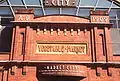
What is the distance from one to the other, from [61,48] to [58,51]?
37 centimetres

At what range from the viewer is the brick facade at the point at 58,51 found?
65.5ft

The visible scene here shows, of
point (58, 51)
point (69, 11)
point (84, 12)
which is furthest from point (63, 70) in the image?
point (84, 12)

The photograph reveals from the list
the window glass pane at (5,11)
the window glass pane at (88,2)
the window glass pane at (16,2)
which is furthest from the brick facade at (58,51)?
the window glass pane at (88,2)

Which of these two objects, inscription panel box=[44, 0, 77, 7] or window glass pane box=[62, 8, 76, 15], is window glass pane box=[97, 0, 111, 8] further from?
inscription panel box=[44, 0, 77, 7]

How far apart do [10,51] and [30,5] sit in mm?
7615

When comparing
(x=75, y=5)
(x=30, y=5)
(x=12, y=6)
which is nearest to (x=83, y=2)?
(x=75, y=5)

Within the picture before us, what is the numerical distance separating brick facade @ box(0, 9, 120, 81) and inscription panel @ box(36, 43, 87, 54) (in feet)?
0.27

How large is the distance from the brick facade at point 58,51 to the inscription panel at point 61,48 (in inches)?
3.2

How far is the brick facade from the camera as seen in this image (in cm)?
1997

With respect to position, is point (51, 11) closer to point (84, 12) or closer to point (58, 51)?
point (84, 12)

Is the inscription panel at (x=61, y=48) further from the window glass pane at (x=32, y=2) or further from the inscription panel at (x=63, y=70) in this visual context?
the window glass pane at (x=32, y=2)

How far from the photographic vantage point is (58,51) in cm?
2094

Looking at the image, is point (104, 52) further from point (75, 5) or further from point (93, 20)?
point (75, 5)

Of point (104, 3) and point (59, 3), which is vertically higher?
point (59, 3)
